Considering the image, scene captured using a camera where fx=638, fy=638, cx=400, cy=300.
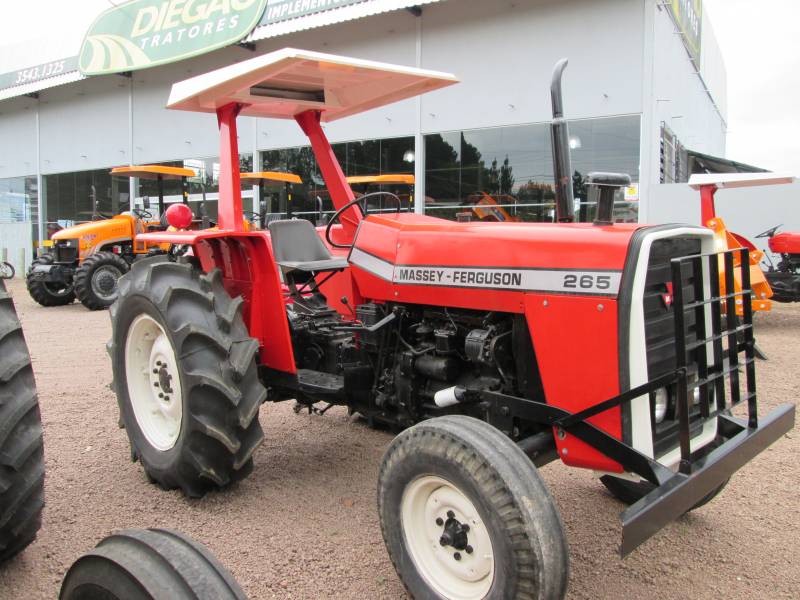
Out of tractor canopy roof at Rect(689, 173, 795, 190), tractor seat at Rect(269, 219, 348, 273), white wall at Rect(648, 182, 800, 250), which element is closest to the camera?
tractor seat at Rect(269, 219, 348, 273)

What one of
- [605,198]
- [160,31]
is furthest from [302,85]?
[160,31]

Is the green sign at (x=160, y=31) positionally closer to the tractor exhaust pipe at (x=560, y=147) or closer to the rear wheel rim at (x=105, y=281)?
the rear wheel rim at (x=105, y=281)

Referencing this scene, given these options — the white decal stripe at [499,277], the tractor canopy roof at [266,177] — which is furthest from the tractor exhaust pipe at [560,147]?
the tractor canopy roof at [266,177]

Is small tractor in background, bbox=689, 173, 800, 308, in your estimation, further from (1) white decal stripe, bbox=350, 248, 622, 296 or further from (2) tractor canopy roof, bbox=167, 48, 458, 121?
(1) white decal stripe, bbox=350, 248, 622, 296

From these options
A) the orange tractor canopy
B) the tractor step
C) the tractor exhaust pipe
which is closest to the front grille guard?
the tractor exhaust pipe

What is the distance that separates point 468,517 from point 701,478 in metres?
0.74

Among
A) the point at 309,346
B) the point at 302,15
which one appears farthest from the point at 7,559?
the point at 302,15

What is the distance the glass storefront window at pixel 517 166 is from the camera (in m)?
10.6

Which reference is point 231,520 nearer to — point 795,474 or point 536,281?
point 536,281

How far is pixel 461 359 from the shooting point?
2.72 m

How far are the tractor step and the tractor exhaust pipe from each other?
136 cm

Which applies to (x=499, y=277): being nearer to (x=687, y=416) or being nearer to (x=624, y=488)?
(x=687, y=416)

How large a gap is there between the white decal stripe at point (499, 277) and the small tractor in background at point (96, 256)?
29.5 feet

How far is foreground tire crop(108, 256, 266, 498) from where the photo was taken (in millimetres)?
2883
